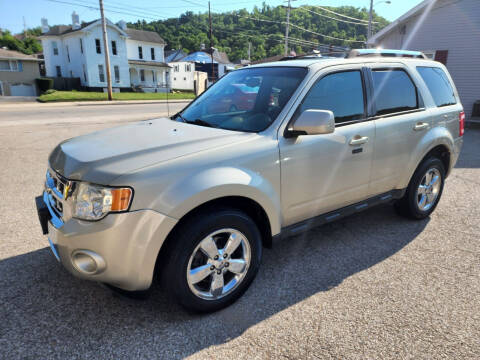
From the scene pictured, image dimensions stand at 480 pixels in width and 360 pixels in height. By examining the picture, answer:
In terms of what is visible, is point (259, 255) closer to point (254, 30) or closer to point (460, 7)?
point (460, 7)

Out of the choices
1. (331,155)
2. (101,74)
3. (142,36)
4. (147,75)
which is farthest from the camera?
(147,75)

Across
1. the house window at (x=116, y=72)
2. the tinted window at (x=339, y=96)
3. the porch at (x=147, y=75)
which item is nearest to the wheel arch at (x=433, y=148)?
the tinted window at (x=339, y=96)

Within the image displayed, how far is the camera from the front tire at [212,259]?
2.37m

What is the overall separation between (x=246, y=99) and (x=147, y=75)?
49055mm

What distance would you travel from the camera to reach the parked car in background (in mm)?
2229

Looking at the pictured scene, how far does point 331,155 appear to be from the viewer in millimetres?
3121

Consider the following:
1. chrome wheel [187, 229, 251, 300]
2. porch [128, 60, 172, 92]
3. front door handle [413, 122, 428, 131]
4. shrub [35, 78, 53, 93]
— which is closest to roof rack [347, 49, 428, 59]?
front door handle [413, 122, 428, 131]

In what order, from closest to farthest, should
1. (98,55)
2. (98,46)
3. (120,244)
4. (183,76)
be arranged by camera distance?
(120,244) < (98,55) < (98,46) < (183,76)

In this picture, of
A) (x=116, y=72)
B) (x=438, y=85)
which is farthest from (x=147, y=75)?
(x=438, y=85)

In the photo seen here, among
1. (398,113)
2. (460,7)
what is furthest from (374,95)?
(460,7)

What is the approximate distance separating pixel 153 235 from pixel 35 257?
1.91 m

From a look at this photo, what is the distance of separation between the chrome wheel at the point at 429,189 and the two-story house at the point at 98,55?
35.9 m

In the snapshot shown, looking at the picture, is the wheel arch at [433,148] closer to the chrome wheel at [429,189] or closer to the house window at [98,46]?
the chrome wheel at [429,189]

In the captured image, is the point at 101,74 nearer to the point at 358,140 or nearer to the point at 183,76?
the point at 183,76
